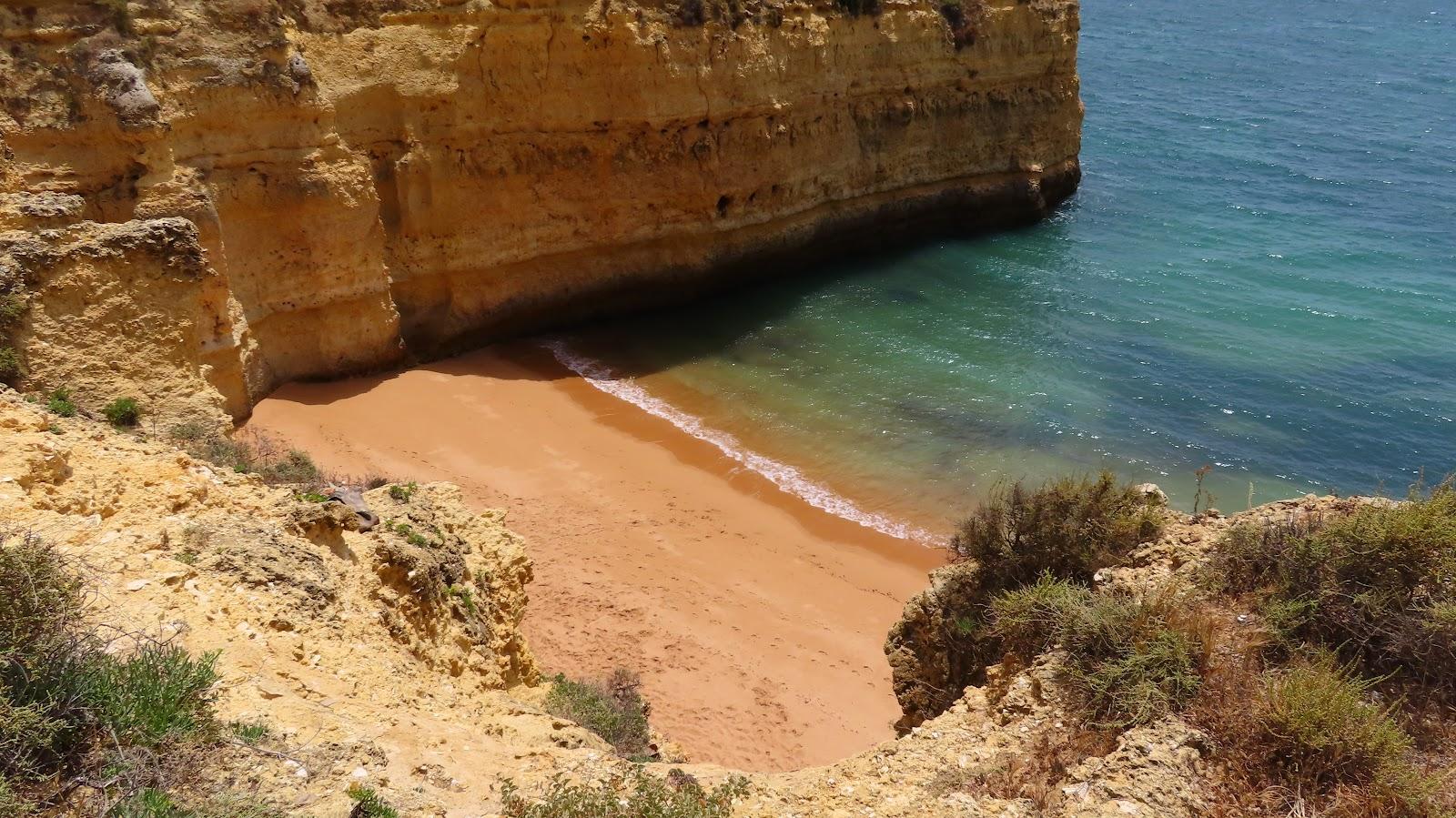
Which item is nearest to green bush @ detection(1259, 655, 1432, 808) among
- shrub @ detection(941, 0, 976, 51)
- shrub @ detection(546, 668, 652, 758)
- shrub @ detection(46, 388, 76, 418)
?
shrub @ detection(546, 668, 652, 758)

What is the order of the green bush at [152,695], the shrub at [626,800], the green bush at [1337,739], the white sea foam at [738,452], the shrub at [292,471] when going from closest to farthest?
the green bush at [152,695], the shrub at [626,800], the green bush at [1337,739], the shrub at [292,471], the white sea foam at [738,452]

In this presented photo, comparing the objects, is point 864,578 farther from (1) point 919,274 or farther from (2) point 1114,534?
(1) point 919,274

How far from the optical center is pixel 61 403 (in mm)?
10133

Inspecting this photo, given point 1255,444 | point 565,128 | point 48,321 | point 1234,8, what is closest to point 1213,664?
point 48,321

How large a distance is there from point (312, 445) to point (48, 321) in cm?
424

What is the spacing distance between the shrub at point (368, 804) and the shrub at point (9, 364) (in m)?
8.34

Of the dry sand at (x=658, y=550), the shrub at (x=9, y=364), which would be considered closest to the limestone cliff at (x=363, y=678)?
the shrub at (x=9, y=364)

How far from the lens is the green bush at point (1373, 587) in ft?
21.1

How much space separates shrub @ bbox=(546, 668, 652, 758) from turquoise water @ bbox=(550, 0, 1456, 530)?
24.1 ft

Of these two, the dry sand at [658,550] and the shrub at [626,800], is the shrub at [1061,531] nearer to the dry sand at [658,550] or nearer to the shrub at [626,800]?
the dry sand at [658,550]

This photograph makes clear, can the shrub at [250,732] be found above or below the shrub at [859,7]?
below

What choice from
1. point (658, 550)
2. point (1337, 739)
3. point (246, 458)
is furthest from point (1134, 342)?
point (246, 458)

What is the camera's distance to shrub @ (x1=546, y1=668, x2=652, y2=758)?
8.63 m

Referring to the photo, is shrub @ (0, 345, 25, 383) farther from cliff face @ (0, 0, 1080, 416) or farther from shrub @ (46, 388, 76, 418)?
shrub @ (46, 388, 76, 418)
